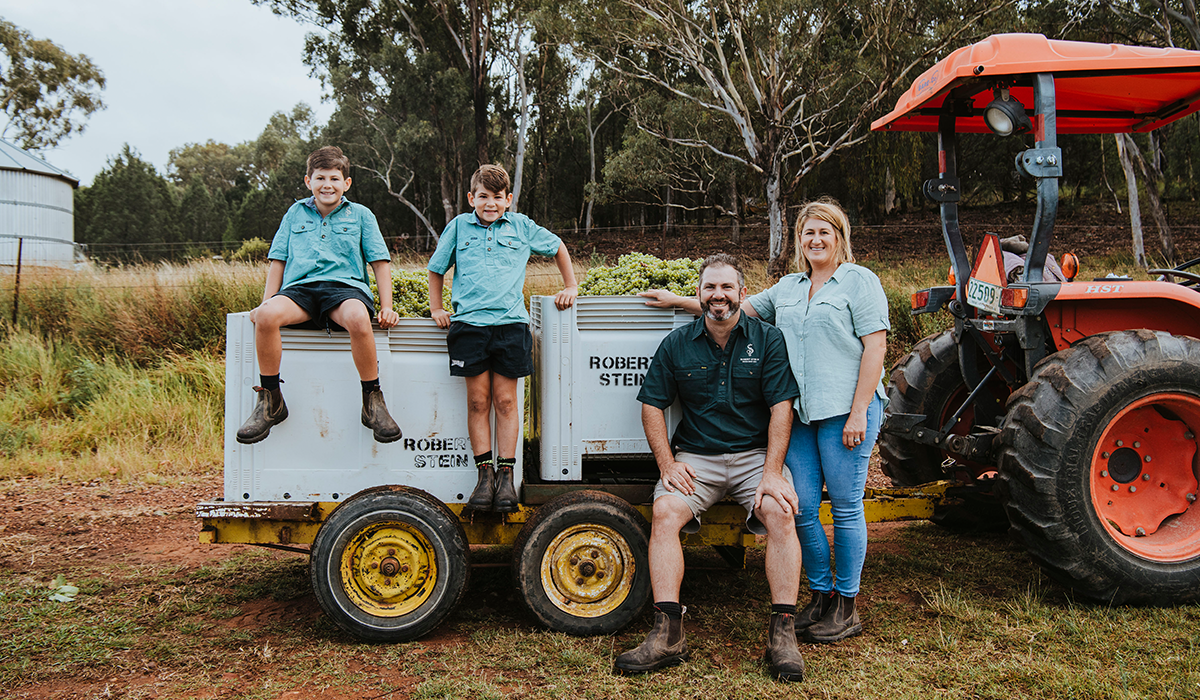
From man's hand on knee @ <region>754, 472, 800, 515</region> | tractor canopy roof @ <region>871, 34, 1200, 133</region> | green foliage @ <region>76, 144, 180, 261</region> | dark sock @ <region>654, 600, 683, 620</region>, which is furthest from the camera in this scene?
green foliage @ <region>76, 144, 180, 261</region>

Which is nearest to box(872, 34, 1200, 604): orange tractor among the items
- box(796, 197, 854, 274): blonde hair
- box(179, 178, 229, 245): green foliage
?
box(796, 197, 854, 274): blonde hair

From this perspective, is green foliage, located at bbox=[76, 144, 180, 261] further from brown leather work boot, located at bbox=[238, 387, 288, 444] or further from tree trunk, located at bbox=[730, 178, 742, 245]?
brown leather work boot, located at bbox=[238, 387, 288, 444]

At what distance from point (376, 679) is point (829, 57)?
22.6 meters

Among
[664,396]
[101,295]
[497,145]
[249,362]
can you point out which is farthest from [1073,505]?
[497,145]

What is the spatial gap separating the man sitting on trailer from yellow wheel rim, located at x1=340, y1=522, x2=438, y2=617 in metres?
1.08

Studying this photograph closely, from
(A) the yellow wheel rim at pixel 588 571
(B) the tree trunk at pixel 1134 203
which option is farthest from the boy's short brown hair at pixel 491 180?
(B) the tree trunk at pixel 1134 203

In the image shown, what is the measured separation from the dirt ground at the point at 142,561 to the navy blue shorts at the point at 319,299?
1.44m

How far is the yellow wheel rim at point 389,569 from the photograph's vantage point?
12.3ft

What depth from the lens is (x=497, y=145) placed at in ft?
113

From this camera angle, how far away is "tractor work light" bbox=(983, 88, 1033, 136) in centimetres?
404

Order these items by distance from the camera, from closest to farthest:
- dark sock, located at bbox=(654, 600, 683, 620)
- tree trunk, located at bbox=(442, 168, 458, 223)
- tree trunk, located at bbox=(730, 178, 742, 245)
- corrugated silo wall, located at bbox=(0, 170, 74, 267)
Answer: dark sock, located at bbox=(654, 600, 683, 620)
corrugated silo wall, located at bbox=(0, 170, 74, 267)
tree trunk, located at bbox=(730, 178, 742, 245)
tree trunk, located at bbox=(442, 168, 458, 223)

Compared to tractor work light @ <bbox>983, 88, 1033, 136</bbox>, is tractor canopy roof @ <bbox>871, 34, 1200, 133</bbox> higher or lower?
higher

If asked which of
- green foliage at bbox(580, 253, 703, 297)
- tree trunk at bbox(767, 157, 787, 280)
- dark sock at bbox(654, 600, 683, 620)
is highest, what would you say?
tree trunk at bbox(767, 157, 787, 280)

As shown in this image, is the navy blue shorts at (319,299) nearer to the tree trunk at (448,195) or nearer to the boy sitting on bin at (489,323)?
the boy sitting on bin at (489,323)
